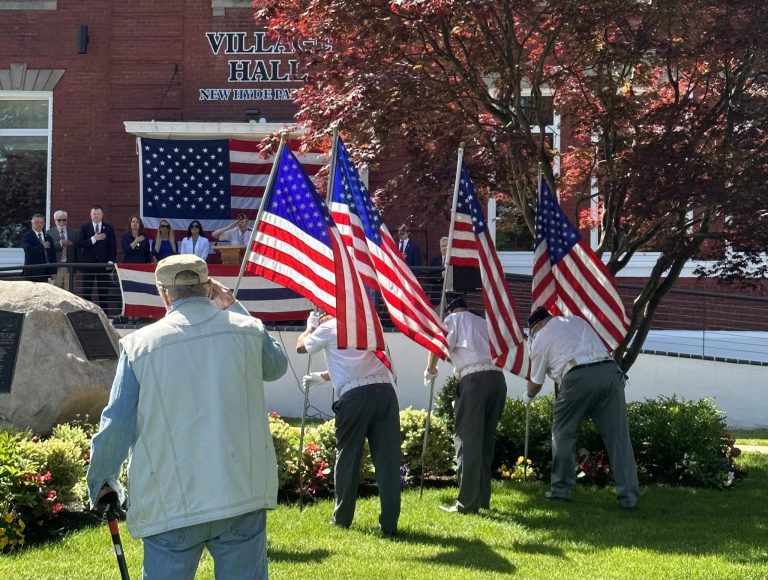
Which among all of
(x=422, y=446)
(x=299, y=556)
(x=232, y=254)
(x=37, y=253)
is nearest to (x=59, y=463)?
(x=299, y=556)

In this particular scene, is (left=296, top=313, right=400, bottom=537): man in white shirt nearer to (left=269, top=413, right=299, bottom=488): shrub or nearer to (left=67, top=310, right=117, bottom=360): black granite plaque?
(left=269, top=413, right=299, bottom=488): shrub

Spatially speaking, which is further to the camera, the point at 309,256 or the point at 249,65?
the point at 249,65

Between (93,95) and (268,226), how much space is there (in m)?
12.8

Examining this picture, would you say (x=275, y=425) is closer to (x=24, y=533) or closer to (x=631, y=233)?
(x=24, y=533)

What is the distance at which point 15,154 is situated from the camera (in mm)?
20250

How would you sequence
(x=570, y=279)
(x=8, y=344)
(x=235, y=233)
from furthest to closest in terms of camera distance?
(x=235, y=233)
(x=8, y=344)
(x=570, y=279)

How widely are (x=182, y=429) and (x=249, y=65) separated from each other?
50.6ft

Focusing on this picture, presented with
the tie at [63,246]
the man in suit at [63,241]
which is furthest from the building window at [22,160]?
the tie at [63,246]

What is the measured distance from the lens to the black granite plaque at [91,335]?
34.5ft

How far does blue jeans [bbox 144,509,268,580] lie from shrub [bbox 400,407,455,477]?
561cm

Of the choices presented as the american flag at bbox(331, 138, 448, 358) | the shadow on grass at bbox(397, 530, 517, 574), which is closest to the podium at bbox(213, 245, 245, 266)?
the american flag at bbox(331, 138, 448, 358)

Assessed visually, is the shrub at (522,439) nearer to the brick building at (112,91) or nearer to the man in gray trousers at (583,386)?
the man in gray trousers at (583,386)

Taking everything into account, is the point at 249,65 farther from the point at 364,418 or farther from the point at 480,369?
the point at 364,418

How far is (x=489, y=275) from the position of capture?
9.51m
